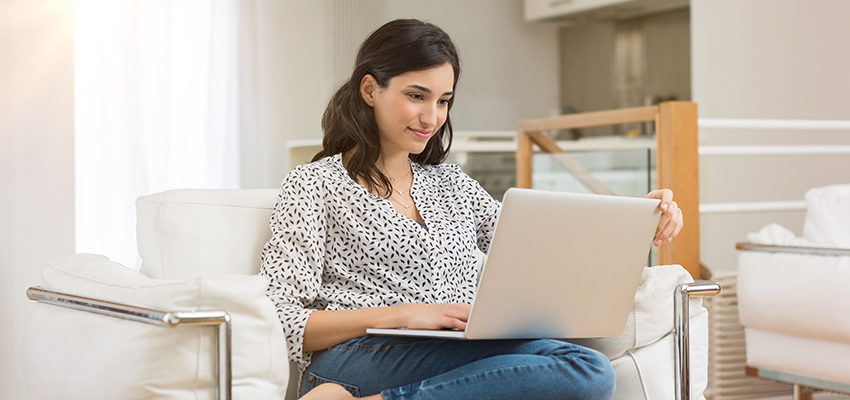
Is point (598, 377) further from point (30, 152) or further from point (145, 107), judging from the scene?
point (145, 107)

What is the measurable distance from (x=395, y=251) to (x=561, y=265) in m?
0.40

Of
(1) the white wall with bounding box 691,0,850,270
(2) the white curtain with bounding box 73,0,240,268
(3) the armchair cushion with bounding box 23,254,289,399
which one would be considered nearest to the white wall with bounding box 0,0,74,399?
(2) the white curtain with bounding box 73,0,240,268

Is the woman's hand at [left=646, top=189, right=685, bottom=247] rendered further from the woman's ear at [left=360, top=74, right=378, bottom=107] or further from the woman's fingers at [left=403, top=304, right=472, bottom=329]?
the woman's ear at [left=360, top=74, right=378, bottom=107]

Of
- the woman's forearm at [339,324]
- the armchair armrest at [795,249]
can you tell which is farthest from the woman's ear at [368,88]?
the armchair armrest at [795,249]

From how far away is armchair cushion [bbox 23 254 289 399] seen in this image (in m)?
1.35

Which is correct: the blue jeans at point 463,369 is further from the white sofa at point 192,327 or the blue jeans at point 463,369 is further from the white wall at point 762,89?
the white wall at point 762,89

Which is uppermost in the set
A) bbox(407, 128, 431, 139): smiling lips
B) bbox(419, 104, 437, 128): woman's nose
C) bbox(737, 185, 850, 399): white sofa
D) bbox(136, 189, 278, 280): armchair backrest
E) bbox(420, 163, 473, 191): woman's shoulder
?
bbox(419, 104, 437, 128): woman's nose

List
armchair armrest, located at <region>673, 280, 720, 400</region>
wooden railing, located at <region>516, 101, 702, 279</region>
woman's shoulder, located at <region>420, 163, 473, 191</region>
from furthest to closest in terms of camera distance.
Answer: wooden railing, located at <region>516, 101, 702, 279</region>, woman's shoulder, located at <region>420, 163, 473, 191</region>, armchair armrest, located at <region>673, 280, 720, 400</region>

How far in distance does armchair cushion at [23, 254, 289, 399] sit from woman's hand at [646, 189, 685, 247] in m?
Answer: 0.76

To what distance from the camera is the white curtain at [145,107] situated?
3.34 metres

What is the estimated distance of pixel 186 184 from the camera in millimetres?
4242

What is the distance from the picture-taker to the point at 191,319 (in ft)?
4.20

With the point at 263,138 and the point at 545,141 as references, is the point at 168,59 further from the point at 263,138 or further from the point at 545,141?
the point at 545,141

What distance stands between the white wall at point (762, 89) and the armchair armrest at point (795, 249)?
2.00 m
